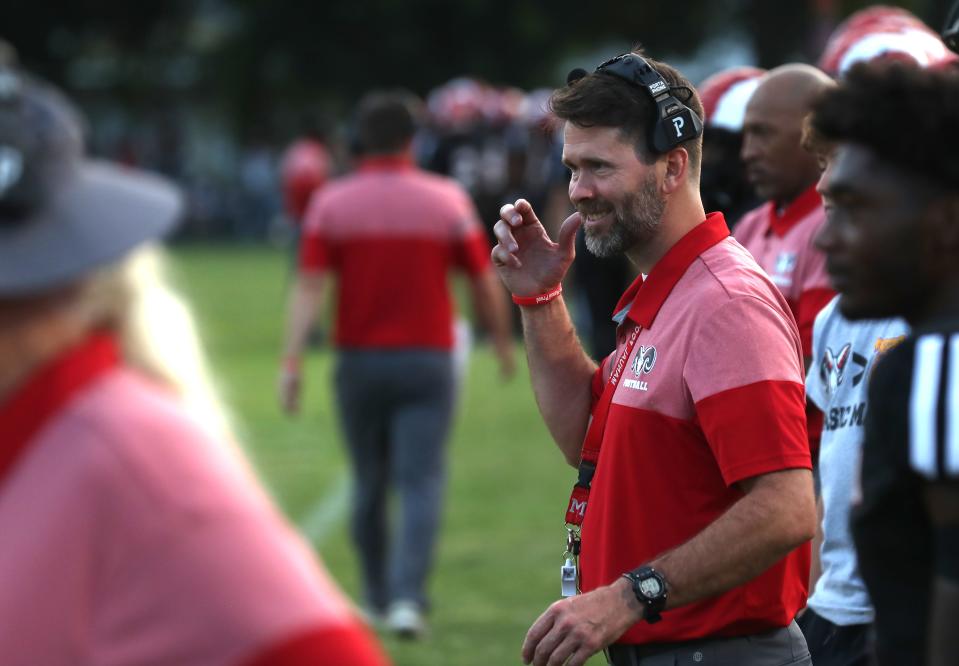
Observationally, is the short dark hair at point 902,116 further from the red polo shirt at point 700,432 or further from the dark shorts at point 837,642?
the dark shorts at point 837,642

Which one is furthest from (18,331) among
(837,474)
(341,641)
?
(837,474)

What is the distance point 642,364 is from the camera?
138 inches

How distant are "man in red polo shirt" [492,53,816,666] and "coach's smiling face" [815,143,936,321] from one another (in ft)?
2.70

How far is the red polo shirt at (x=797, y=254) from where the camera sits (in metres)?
4.71

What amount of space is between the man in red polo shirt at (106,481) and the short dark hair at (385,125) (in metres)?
6.34

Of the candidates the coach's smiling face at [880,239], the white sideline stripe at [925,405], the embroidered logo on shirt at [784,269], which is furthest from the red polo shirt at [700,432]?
Result: the embroidered logo on shirt at [784,269]

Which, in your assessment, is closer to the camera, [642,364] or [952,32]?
[642,364]

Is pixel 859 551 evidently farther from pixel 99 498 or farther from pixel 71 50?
pixel 71 50

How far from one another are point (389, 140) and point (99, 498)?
21.6 feet

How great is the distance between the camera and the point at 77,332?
2041 millimetres

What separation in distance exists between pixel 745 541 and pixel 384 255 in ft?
17.1

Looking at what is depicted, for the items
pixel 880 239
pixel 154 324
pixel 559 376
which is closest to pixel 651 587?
pixel 559 376

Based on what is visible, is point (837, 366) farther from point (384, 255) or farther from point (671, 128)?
point (384, 255)

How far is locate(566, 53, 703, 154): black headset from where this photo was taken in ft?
12.0
